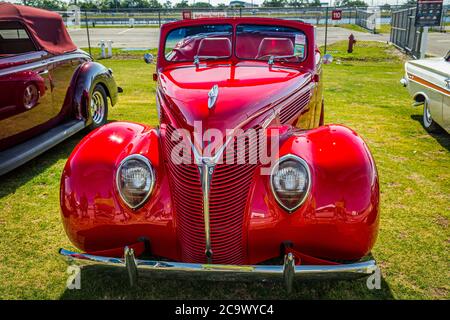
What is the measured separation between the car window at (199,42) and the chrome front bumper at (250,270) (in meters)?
2.12

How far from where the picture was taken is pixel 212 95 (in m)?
2.60

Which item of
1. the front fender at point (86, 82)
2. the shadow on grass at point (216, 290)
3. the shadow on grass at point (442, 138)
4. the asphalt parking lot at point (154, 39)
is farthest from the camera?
the asphalt parking lot at point (154, 39)

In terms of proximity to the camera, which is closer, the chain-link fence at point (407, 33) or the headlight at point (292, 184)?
the headlight at point (292, 184)

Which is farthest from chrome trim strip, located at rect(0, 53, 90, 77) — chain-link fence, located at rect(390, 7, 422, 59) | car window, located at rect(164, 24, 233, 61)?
chain-link fence, located at rect(390, 7, 422, 59)

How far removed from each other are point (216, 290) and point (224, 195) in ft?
2.50

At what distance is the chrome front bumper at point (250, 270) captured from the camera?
2.19m

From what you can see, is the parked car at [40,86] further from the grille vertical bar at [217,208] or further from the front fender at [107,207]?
the grille vertical bar at [217,208]

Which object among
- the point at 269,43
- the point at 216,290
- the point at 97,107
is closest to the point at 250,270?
the point at 216,290

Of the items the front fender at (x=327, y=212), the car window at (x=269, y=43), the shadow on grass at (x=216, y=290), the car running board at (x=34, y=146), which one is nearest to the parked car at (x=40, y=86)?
the car running board at (x=34, y=146)

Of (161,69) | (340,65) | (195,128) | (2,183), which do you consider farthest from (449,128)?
(340,65)

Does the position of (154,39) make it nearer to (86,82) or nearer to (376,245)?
(86,82)

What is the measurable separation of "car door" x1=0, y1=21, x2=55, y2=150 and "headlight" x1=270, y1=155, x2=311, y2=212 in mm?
3372

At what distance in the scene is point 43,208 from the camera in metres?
3.96

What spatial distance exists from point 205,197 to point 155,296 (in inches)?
34.5
